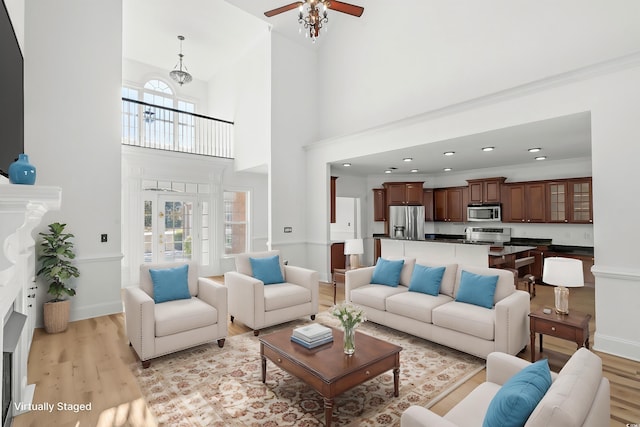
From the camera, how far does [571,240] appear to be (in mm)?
6809

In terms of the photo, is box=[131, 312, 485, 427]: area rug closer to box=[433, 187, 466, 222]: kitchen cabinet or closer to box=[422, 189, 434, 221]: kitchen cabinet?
box=[433, 187, 466, 222]: kitchen cabinet

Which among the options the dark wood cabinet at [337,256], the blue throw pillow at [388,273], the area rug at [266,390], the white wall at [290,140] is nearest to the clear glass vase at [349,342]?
the area rug at [266,390]

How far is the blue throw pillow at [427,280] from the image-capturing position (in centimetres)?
380

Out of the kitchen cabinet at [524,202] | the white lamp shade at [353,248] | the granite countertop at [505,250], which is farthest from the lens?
the kitchen cabinet at [524,202]

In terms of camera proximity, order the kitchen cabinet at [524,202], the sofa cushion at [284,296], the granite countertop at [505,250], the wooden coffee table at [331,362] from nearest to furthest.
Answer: the wooden coffee table at [331,362] → the sofa cushion at [284,296] → the granite countertop at [505,250] → the kitchen cabinet at [524,202]

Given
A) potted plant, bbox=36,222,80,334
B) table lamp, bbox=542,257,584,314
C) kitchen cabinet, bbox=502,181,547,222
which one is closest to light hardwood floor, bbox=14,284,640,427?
potted plant, bbox=36,222,80,334

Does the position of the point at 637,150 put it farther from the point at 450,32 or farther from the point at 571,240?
the point at 571,240

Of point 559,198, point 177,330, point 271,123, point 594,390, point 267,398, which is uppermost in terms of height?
point 271,123

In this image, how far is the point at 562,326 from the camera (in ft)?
9.55

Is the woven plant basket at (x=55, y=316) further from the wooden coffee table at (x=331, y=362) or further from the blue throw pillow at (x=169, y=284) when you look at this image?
the wooden coffee table at (x=331, y=362)

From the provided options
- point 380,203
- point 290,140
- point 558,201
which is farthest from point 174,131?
point 558,201

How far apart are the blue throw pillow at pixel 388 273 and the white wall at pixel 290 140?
7.75 ft

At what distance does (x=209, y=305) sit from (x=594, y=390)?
10.7ft

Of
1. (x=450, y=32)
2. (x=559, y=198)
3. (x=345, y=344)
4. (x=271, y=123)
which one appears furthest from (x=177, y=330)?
(x=559, y=198)
